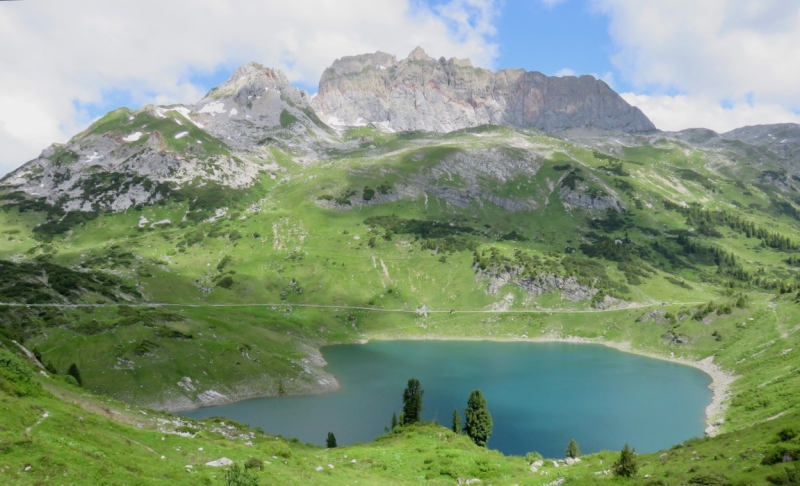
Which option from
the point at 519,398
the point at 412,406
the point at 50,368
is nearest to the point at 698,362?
the point at 519,398

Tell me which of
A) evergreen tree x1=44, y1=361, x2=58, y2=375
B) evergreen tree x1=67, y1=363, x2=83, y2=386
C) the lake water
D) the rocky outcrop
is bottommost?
the lake water

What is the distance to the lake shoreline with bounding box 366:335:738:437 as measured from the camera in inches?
3544

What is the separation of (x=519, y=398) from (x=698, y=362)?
Result: 70.2 meters

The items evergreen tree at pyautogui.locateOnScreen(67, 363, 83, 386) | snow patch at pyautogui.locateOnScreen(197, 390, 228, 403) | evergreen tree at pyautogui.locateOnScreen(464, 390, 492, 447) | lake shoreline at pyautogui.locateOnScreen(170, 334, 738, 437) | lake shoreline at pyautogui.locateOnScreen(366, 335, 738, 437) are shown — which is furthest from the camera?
snow patch at pyautogui.locateOnScreen(197, 390, 228, 403)

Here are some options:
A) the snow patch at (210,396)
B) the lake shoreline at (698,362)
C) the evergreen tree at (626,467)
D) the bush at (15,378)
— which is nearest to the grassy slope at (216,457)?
the evergreen tree at (626,467)

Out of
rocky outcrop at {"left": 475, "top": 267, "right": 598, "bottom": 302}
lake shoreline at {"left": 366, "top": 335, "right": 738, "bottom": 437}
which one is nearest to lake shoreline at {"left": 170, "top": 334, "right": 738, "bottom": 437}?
lake shoreline at {"left": 366, "top": 335, "right": 738, "bottom": 437}

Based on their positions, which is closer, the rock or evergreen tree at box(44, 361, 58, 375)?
the rock

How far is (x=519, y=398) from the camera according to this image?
104 metres

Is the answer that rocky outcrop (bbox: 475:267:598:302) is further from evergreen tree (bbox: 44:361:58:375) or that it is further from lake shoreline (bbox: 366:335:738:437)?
evergreen tree (bbox: 44:361:58:375)

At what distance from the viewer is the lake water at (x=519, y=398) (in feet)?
271

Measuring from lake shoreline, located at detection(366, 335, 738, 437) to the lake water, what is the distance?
2448mm

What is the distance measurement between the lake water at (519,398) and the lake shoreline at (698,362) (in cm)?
245

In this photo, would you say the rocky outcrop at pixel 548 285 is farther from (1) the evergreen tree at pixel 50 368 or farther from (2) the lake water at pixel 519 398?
(1) the evergreen tree at pixel 50 368

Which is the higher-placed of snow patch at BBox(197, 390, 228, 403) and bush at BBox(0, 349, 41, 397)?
bush at BBox(0, 349, 41, 397)
